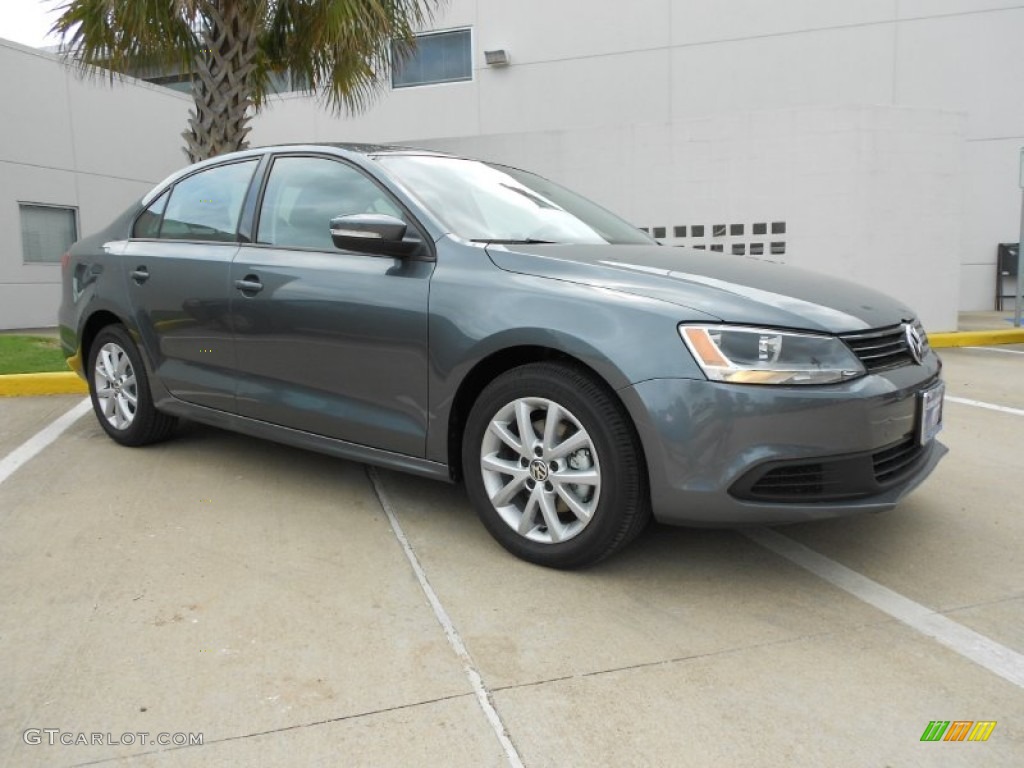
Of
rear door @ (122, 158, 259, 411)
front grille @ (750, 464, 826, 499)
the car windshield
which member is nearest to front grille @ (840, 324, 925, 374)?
front grille @ (750, 464, 826, 499)

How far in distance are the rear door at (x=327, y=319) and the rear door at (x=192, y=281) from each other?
15 centimetres

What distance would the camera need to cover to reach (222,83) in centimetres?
802

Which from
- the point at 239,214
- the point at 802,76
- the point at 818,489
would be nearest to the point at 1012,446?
the point at 818,489

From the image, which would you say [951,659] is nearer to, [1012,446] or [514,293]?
[514,293]

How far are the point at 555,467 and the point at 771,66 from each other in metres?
12.8

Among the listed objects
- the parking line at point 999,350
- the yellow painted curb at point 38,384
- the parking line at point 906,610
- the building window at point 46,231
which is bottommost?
the parking line at point 906,610

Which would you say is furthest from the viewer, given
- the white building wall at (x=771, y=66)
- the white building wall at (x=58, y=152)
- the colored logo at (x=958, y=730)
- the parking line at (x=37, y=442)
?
the white building wall at (x=771, y=66)

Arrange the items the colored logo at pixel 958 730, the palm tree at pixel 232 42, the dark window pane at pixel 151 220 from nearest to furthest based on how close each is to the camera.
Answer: the colored logo at pixel 958 730 → the dark window pane at pixel 151 220 → the palm tree at pixel 232 42

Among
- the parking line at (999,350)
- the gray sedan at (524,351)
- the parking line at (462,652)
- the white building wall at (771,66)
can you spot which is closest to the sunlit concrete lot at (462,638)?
the parking line at (462,652)

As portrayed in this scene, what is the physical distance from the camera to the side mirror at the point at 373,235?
3156 mm

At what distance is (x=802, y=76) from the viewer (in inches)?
531

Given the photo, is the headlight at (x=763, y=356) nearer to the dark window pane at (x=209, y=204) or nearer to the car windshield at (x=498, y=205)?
the car windshield at (x=498, y=205)

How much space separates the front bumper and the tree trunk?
671cm

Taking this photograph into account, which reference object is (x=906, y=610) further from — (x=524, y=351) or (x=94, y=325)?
(x=94, y=325)
